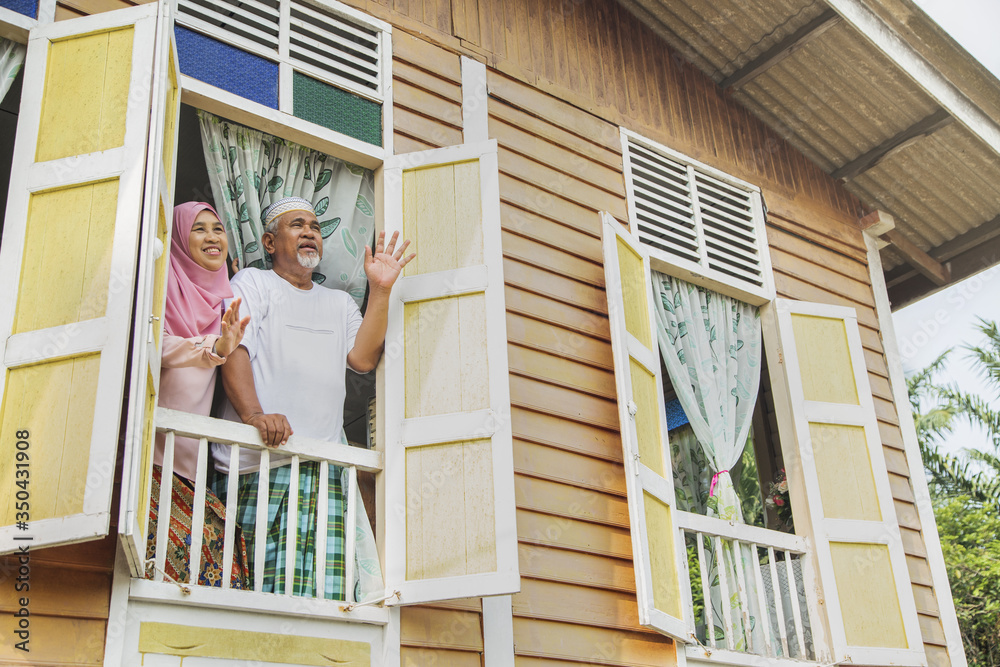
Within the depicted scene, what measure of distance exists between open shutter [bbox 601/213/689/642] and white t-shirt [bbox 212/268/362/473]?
122 centimetres

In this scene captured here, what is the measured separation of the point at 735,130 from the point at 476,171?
2.66 meters

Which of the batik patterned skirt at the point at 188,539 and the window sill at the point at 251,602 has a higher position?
the batik patterned skirt at the point at 188,539

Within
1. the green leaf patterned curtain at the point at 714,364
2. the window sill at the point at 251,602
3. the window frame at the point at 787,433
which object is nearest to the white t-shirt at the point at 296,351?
the window sill at the point at 251,602

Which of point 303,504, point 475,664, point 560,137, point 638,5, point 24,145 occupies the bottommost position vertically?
point 475,664

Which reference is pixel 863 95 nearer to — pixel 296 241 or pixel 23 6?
pixel 296 241

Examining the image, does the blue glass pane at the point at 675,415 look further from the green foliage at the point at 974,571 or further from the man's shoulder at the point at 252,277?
the green foliage at the point at 974,571

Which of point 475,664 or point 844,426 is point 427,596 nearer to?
point 475,664

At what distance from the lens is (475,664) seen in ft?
13.3

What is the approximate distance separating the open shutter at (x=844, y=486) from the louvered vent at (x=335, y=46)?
2622mm

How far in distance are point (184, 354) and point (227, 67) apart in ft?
4.53

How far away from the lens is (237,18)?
15.5ft

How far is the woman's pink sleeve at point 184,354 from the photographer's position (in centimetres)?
378

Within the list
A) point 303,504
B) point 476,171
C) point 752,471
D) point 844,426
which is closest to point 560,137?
point 476,171

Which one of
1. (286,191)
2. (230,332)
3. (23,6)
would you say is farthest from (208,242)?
(23,6)
